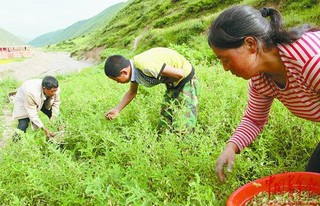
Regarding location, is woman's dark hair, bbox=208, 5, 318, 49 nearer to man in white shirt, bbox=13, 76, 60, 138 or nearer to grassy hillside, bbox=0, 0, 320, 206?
grassy hillside, bbox=0, 0, 320, 206

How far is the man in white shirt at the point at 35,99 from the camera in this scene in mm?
4855

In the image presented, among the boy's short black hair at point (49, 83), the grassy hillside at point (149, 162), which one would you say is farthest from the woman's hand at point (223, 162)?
the boy's short black hair at point (49, 83)

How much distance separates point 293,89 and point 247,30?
0.41 metres

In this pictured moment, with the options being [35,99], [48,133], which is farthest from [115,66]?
[35,99]

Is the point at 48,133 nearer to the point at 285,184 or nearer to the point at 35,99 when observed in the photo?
the point at 35,99

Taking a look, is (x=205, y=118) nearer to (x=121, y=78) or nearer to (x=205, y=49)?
(x=121, y=78)

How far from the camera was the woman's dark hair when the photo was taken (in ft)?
5.35

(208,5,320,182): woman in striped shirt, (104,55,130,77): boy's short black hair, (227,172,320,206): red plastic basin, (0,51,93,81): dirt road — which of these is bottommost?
(0,51,93,81): dirt road

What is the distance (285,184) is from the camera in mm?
1896

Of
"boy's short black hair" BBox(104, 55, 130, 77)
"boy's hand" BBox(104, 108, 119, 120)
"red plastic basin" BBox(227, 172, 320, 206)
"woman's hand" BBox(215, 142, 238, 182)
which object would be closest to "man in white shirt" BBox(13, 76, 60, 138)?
"boy's hand" BBox(104, 108, 119, 120)

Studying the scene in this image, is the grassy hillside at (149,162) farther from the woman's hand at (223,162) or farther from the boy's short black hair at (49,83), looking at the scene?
the boy's short black hair at (49,83)

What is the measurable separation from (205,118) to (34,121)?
2378mm

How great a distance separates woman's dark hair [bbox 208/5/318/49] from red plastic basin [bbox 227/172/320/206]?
0.71 m

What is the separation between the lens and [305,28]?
1.69 metres
